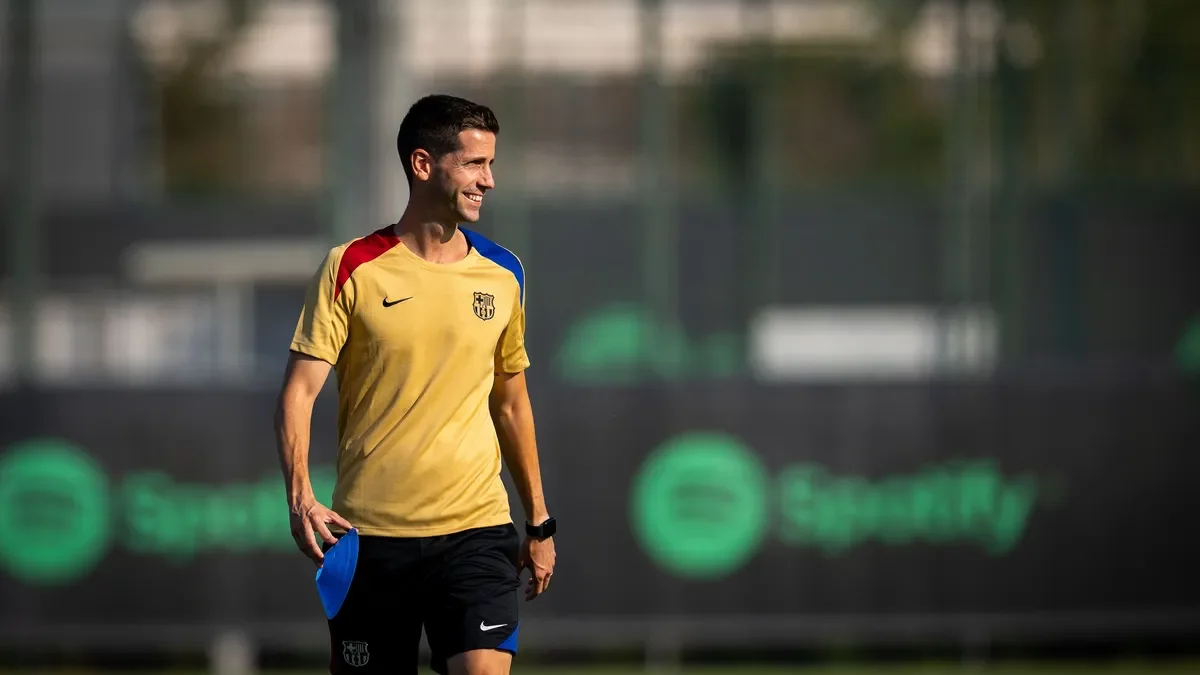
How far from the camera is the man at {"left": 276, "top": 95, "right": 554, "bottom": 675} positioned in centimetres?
518

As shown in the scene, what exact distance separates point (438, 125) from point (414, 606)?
1.36 meters

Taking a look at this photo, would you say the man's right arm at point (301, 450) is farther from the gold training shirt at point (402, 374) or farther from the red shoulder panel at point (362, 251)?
the red shoulder panel at point (362, 251)

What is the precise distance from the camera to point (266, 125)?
3012cm

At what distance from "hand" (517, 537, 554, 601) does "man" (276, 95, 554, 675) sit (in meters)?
0.20

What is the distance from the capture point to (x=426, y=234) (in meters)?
5.30

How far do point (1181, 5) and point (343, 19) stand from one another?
8.33 metres

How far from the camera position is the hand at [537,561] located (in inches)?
220

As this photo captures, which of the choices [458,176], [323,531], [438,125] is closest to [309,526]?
[323,531]

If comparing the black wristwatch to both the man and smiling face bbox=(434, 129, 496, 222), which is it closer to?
the man

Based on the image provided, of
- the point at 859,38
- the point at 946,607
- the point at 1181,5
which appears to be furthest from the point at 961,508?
the point at 859,38

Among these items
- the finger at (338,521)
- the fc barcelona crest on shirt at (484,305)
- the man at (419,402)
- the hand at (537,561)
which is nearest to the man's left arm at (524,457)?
the hand at (537,561)

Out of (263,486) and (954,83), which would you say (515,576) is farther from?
(954,83)

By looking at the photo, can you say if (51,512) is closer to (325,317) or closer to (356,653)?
(356,653)

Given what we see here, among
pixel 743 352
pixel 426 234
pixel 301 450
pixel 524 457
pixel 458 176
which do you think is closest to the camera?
pixel 301 450
